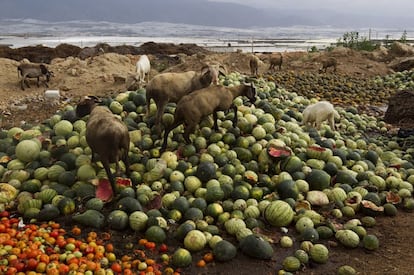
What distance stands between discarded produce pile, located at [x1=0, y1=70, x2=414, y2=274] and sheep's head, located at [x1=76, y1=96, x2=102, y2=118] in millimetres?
245

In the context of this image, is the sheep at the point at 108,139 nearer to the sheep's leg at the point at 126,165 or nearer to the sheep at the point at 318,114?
the sheep's leg at the point at 126,165

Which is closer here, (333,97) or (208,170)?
(208,170)

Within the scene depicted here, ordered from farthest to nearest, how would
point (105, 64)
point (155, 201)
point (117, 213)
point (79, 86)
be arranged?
point (105, 64)
point (79, 86)
point (155, 201)
point (117, 213)

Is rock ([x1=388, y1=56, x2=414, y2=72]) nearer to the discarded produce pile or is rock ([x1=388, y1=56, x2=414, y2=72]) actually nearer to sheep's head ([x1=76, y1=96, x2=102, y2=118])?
the discarded produce pile

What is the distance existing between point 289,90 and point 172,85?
29.4 ft

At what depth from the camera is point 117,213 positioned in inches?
247

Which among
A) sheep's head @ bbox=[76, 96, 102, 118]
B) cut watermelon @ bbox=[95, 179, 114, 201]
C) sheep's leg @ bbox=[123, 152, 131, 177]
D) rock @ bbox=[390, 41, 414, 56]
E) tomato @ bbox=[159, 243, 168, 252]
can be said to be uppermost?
rock @ bbox=[390, 41, 414, 56]

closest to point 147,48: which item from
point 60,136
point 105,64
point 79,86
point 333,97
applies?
point 105,64

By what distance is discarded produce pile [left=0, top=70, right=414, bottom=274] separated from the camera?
572 cm

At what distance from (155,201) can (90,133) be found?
1540mm

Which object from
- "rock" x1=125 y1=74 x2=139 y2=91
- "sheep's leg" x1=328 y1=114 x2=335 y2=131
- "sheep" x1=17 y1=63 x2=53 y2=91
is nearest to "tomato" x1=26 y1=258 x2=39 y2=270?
"sheep's leg" x1=328 y1=114 x2=335 y2=131

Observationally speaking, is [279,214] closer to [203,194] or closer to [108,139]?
[203,194]

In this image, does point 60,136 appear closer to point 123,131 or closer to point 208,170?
point 123,131

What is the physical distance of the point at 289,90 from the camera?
16.8m
